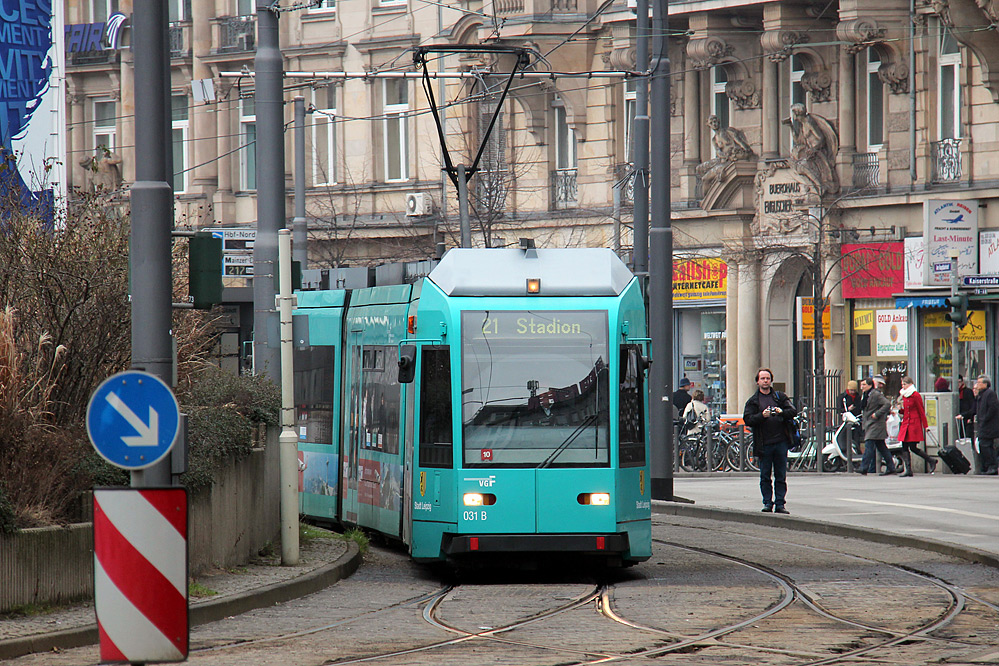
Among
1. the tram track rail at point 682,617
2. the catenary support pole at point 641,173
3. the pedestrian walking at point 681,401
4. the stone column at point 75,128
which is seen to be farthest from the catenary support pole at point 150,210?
the stone column at point 75,128

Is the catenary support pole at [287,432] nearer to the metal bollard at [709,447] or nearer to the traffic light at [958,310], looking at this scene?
the traffic light at [958,310]

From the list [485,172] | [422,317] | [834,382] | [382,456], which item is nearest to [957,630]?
[422,317]

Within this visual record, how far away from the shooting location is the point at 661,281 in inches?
865

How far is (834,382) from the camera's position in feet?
105

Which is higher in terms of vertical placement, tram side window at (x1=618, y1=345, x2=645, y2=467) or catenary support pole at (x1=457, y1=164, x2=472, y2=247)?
catenary support pole at (x1=457, y1=164, x2=472, y2=247)

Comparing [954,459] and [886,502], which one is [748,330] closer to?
[954,459]

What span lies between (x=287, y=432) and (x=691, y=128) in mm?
24866

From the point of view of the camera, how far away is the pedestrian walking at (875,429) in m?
27.5

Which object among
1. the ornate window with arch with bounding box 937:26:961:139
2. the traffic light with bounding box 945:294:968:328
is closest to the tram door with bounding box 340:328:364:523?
the traffic light with bounding box 945:294:968:328

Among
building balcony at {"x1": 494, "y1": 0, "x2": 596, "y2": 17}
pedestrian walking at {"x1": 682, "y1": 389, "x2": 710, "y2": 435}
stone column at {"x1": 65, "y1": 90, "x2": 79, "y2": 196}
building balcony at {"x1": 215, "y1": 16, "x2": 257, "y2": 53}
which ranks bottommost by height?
pedestrian walking at {"x1": 682, "y1": 389, "x2": 710, "y2": 435}

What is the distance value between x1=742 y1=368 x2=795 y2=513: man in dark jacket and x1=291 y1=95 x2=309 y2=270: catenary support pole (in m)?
12.9

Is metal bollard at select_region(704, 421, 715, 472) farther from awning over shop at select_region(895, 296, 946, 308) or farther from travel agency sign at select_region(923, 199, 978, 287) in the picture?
awning over shop at select_region(895, 296, 946, 308)

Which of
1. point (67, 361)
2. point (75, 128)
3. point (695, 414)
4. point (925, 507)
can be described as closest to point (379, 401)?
point (67, 361)

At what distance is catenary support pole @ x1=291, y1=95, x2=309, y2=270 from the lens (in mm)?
31609
